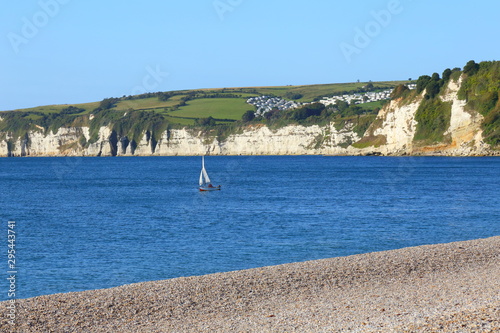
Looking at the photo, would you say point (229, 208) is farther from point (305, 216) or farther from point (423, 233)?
point (423, 233)

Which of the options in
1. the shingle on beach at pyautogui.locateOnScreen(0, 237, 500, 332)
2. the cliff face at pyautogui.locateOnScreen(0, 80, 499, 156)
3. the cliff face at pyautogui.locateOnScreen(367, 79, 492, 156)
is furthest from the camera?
the cliff face at pyautogui.locateOnScreen(0, 80, 499, 156)

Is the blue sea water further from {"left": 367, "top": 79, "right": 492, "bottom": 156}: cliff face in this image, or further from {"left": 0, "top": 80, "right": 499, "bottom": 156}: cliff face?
{"left": 0, "top": 80, "right": 499, "bottom": 156}: cliff face

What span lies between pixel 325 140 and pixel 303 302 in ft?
502

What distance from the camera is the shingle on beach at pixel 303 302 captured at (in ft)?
41.3

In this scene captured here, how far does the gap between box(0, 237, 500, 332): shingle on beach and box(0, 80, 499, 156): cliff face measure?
340ft

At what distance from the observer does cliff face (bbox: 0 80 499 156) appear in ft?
393

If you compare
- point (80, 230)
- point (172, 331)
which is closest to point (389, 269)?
point (172, 331)

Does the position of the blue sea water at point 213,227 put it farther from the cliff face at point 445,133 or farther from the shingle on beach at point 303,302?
the cliff face at point 445,133

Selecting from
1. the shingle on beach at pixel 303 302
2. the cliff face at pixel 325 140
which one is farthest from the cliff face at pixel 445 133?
the shingle on beach at pixel 303 302

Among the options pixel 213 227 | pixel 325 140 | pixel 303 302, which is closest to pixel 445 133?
pixel 325 140

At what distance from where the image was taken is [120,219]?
1555 inches

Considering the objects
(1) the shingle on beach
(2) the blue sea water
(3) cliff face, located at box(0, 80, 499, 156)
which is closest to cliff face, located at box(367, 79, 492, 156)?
(3) cliff face, located at box(0, 80, 499, 156)

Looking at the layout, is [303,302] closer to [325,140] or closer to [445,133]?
[445,133]

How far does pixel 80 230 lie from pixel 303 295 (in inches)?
808
